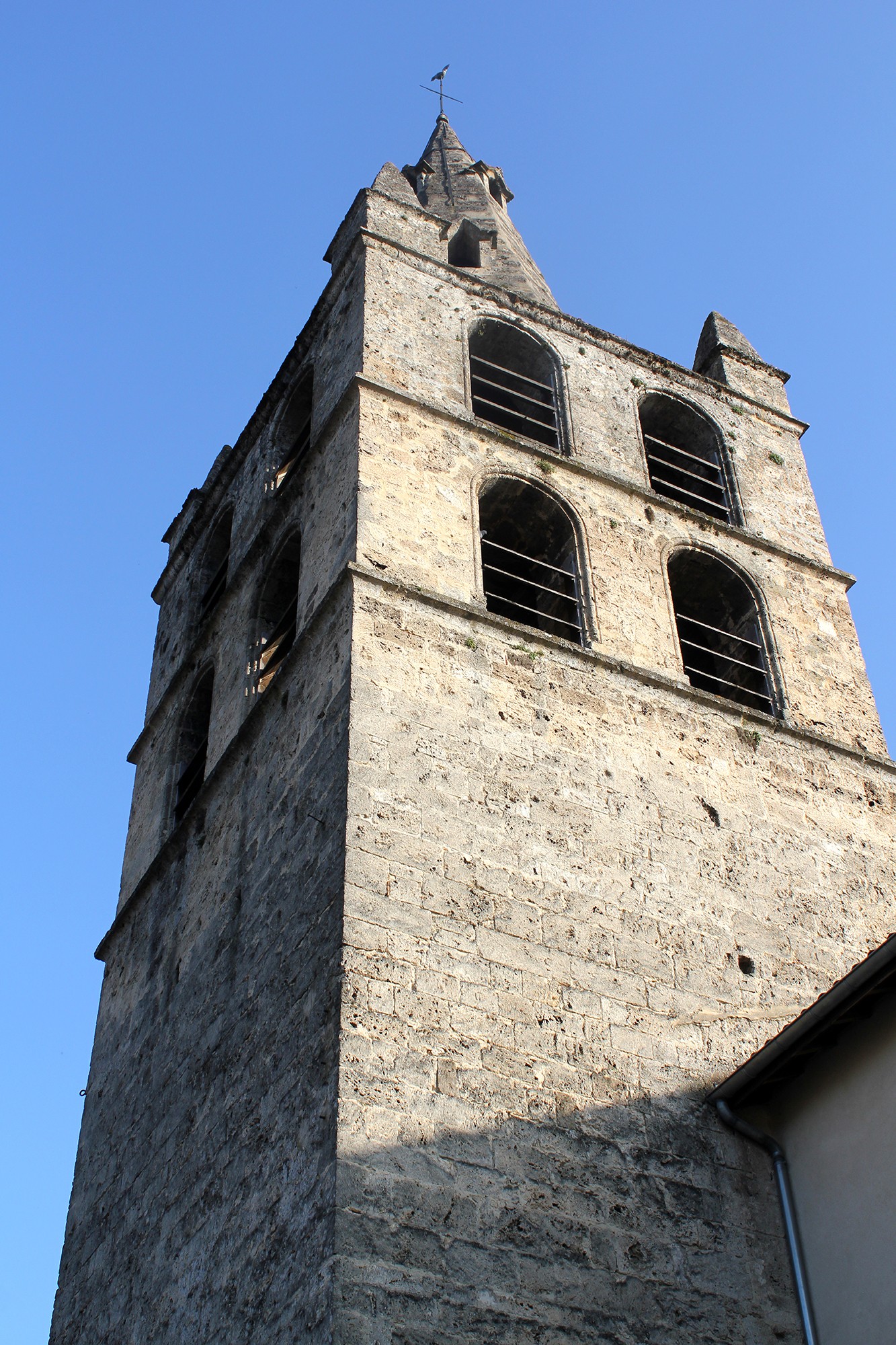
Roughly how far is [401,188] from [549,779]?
776cm

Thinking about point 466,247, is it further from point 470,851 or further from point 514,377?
point 470,851

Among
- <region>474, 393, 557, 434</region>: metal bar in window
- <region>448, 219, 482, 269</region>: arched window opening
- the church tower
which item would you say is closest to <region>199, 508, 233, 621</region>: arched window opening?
the church tower

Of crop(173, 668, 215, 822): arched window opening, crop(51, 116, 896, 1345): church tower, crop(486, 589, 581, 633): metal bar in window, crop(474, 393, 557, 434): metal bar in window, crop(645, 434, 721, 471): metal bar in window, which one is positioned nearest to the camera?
crop(51, 116, 896, 1345): church tower

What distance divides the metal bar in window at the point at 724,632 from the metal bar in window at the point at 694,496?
1.28m

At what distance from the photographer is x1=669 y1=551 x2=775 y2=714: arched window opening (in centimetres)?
1270

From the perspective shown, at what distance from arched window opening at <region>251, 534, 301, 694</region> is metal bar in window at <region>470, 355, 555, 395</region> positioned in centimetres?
242

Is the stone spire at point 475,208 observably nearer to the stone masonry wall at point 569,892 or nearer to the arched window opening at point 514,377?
the arched window opening at point 514,377

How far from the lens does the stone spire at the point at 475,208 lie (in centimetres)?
1708

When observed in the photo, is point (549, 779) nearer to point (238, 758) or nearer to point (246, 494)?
point (238, 758)

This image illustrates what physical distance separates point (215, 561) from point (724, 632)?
5.32 metres

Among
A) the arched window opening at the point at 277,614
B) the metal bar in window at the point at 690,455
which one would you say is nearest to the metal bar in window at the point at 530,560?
the arched window opening at the point at 277,614

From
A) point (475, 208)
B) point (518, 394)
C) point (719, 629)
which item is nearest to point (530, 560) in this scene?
point (719, 629)

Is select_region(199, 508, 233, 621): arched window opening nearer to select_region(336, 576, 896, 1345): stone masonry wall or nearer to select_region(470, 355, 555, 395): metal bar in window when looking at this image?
select_region(470, 355, 555, 395): metal bar in window

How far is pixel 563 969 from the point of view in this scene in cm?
922
